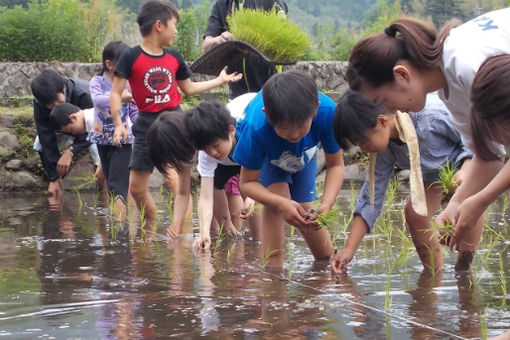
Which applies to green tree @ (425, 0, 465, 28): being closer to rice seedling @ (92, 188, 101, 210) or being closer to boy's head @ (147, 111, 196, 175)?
rice seedling @ (92, 188, 101, 210)

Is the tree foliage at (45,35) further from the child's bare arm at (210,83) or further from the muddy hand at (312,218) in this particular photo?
the muddy hand at (312,218)

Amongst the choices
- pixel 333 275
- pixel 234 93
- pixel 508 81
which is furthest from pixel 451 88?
pixel 234 93

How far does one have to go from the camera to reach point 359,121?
3.80 m

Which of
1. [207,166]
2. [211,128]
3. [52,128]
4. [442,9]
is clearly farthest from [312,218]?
[442,9]

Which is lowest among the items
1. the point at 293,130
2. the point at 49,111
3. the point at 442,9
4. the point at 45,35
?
the point at 293,130

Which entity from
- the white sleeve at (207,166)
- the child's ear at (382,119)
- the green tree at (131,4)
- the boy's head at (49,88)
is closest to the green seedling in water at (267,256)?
the white sleeve at (207,166)

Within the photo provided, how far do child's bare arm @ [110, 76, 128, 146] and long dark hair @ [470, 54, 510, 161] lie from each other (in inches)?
158

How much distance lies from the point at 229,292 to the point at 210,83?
244cm

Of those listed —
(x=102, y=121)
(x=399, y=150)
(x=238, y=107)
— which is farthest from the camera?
(x=102, y=121)

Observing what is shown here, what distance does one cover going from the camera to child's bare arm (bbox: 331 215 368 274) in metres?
4.33

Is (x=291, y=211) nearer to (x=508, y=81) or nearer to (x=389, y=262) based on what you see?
(x=389, y=262)

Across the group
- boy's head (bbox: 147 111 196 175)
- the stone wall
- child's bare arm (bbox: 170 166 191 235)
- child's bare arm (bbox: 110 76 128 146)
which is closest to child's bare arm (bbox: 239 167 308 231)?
boy's head (bbox: 147 111 196 175)

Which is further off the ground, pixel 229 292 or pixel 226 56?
pixel 226 56

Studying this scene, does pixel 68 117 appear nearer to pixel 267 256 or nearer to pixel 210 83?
pixel 210 83
